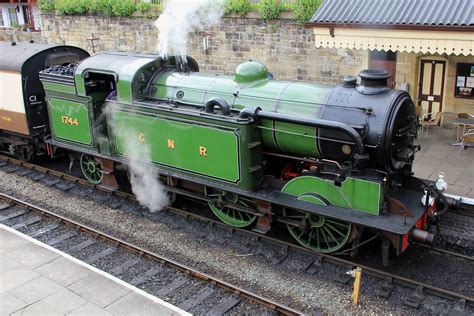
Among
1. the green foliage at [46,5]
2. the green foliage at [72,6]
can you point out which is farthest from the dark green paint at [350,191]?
the green foliage at [46,5]

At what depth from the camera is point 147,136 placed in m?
8.15

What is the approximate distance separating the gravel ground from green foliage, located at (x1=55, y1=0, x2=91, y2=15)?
35.0ft

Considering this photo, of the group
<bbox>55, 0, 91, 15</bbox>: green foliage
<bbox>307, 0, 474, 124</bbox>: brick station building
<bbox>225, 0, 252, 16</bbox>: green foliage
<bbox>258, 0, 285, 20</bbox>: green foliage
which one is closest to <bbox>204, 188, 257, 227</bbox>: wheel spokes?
<bbox>307, 0, 474, 124</bbox>: brick station building

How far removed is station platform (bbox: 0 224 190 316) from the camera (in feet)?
18.5

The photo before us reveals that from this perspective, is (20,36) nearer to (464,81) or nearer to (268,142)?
(464,81)

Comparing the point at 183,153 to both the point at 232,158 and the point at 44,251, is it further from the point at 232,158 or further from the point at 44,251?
the point at 44,251

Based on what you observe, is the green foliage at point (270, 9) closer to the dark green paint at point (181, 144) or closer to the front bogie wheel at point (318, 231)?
the dark green paint at point (181, 144)

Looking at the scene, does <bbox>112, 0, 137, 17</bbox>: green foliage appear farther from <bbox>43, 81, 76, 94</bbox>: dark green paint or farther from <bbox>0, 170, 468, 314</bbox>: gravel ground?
<bbox>0, 170, 468, 314</bbox>: gravel ground

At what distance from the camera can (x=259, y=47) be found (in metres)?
14.2

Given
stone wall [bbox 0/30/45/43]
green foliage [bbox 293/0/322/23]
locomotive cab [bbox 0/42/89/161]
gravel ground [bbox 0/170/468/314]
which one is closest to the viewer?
gravel ground [bbox 0/170/468/314]

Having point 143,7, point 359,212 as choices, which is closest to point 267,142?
point 359,212

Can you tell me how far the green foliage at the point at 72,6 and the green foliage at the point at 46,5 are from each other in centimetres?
38

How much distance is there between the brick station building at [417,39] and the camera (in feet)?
28.0

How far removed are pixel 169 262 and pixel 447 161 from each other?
6278mm
